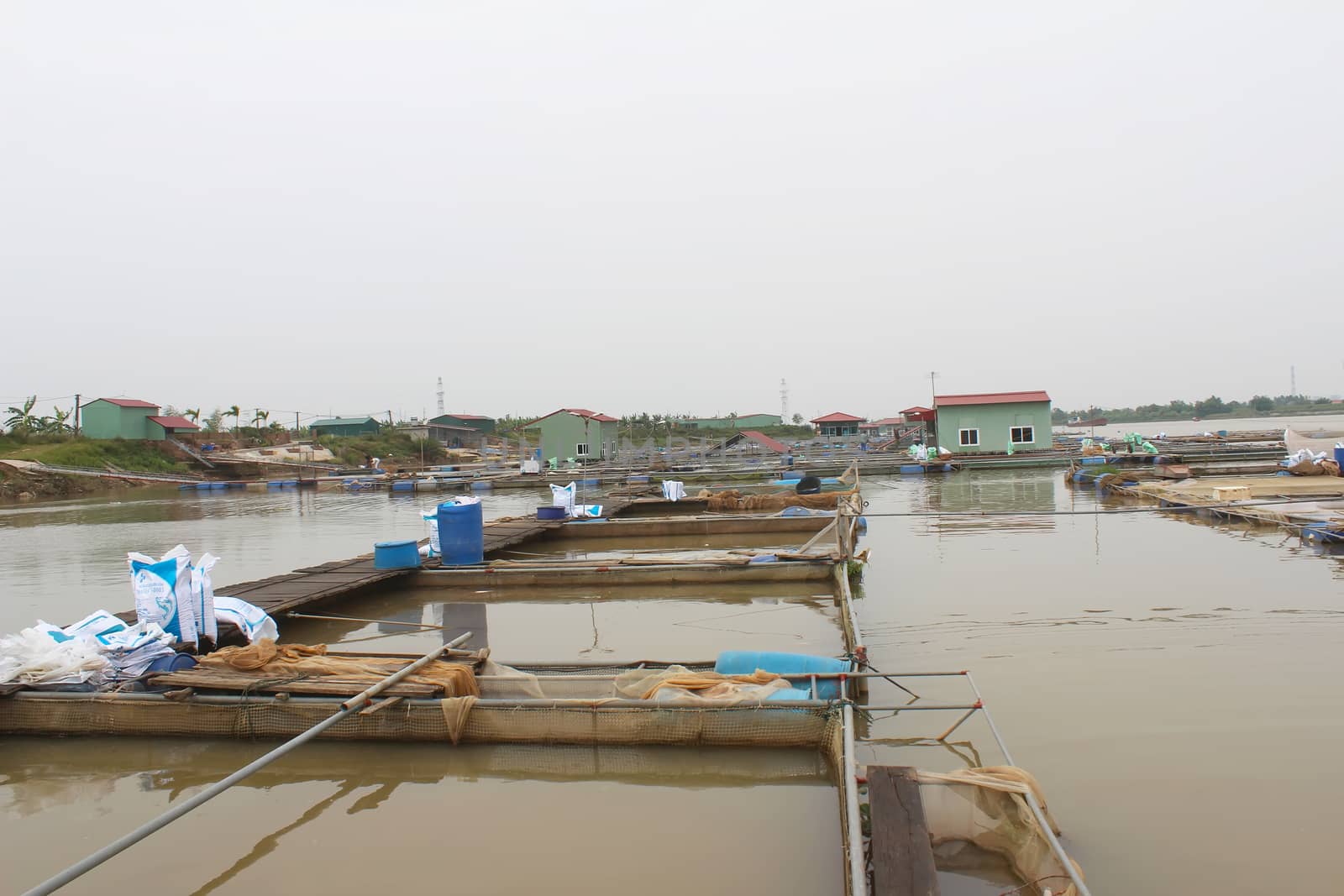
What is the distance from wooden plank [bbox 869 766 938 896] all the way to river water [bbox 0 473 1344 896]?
1.05 ft

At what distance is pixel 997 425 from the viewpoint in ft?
109

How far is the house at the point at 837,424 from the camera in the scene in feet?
142

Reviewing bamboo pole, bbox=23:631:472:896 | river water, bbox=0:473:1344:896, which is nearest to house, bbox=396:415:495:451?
river water, bbox=0:473:1344:896

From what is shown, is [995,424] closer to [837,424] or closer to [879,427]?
[837,424]

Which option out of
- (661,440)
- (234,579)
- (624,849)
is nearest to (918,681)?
(624,849)

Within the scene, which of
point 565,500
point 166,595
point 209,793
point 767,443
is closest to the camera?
point 209,793

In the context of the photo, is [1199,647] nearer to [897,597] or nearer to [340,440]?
[897,597]

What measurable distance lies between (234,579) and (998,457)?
2803cm

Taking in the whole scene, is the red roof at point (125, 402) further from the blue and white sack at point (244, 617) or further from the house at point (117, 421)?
the blue and white sack at point (244, 617)

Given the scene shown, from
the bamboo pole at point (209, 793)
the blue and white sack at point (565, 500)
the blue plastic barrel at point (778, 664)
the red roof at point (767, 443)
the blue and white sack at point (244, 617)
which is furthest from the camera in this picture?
the red roof at point (767, 443)

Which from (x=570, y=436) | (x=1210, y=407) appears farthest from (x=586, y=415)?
(x=1210, y=407)

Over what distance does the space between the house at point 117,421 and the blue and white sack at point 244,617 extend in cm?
4185

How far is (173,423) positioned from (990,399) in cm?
4142

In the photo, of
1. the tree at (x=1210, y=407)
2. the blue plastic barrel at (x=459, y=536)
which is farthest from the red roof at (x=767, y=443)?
the tree at (x=1210, y=407)
